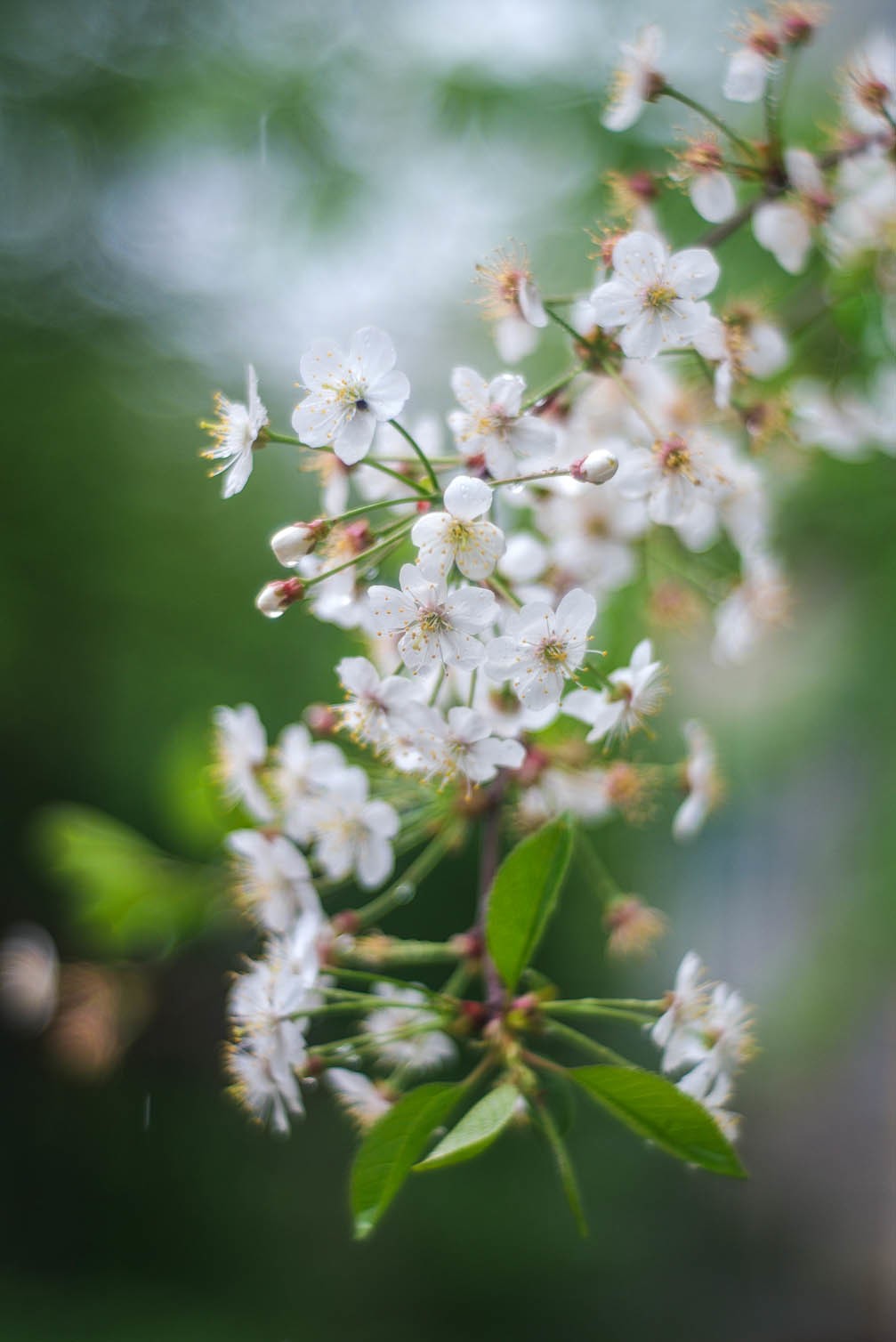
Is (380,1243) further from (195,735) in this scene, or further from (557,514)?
(557,514)

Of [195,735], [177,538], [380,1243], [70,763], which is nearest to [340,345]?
[195,735]

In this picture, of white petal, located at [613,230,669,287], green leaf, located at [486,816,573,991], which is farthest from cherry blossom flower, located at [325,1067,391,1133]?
white petal, located at [613,230,669,287]

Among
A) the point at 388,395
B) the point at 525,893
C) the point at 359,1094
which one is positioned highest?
the point at 388,395

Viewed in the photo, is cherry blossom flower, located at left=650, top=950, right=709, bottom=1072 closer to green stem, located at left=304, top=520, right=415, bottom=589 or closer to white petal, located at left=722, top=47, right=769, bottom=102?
green stem, located at left=304, top=520, right=415, bottom=589

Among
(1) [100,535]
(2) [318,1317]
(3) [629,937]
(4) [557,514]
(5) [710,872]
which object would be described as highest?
(4) [557,514]

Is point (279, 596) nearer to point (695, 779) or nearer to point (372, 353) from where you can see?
point (372, 353)

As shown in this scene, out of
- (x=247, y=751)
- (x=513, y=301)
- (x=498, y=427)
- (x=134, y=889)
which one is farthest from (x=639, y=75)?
(x=134, y=889)
